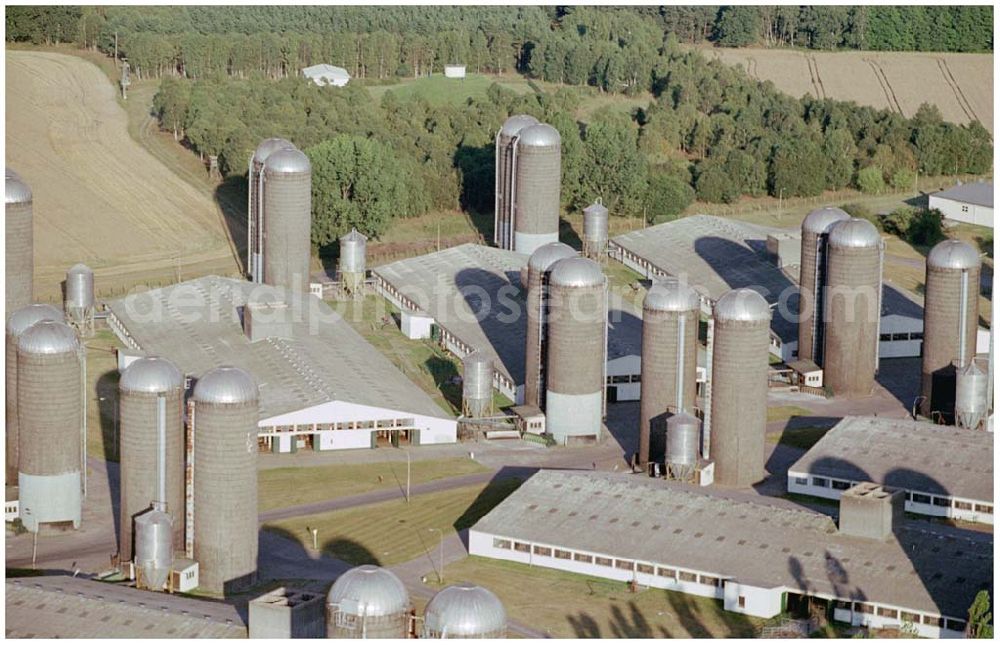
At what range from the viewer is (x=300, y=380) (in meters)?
118

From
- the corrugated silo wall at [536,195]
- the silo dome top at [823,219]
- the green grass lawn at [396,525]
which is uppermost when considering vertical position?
the silo dome top at [823,219]

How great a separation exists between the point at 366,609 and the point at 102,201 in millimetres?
93903

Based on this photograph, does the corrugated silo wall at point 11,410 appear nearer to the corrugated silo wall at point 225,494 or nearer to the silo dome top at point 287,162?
the corrugated silo wall at point 225,494

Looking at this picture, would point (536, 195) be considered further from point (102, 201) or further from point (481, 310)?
point (102, 201)

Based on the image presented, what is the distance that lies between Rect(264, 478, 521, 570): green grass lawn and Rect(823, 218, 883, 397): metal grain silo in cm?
2462

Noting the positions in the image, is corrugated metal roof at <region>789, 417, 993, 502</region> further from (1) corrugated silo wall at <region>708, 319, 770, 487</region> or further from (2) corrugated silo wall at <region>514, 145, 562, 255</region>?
(2) corrugated silo wall at <region>514, 145, 562, 255</region>

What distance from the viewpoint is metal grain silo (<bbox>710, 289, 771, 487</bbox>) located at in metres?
108

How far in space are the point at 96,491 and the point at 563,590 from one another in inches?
979

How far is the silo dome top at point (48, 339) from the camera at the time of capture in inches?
3957

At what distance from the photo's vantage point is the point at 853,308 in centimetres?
12550

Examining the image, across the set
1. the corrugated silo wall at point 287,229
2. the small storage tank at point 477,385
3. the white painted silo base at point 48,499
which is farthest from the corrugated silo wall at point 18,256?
the small storage tank at point 477,385

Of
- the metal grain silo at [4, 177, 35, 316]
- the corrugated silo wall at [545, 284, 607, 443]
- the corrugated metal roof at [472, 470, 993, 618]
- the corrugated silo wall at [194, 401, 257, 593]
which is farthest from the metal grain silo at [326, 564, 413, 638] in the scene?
the metal grain silo at [4, 177, 35, 316]

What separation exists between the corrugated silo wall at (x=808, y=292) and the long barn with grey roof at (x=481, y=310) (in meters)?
8.99

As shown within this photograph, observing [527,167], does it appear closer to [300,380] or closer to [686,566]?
[300,380]
